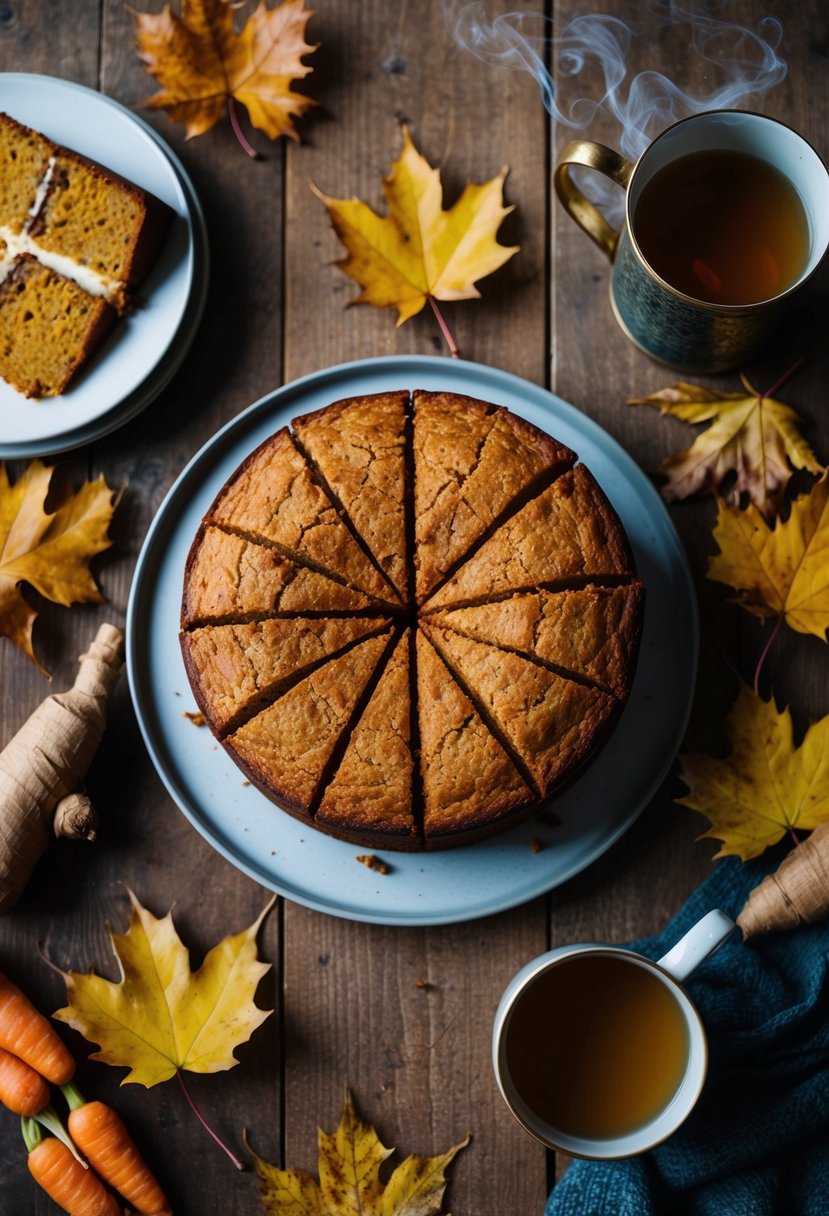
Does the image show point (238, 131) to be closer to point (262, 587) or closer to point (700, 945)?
point (262, 587)

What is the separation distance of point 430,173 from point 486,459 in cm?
73

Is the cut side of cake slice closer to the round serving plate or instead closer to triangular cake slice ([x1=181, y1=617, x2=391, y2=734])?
the round serving plate

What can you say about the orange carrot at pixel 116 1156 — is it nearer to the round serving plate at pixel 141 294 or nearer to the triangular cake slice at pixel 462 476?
the triangular cake slice at pixel 462 476

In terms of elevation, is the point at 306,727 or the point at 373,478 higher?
the point at 373,478

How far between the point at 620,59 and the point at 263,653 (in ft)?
4.96

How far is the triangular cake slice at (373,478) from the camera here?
75.1 inches

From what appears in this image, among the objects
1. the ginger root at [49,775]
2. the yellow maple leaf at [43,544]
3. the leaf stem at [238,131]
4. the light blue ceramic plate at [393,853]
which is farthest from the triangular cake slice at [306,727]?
the leaf stem at [238,131]

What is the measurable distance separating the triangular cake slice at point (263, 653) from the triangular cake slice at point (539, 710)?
0.22 metres

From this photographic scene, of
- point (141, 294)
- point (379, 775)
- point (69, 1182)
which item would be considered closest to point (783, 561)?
point (379, 775)

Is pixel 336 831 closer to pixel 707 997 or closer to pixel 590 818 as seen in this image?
pixel 590 818

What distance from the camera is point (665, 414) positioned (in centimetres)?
227

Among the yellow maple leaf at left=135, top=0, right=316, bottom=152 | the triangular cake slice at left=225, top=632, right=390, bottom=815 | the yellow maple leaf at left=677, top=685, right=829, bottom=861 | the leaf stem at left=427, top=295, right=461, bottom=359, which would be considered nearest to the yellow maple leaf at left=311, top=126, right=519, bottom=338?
the leaf stem at left=427, top=295, right=461, bottom=359

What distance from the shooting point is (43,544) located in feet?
7.35

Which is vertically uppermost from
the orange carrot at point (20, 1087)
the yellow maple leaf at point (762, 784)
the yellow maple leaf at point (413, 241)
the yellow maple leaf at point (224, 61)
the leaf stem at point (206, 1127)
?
the yellow maple leaf at point (224, 61)
